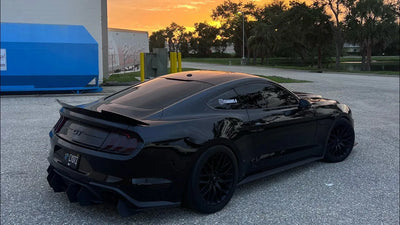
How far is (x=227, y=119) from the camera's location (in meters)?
3.86

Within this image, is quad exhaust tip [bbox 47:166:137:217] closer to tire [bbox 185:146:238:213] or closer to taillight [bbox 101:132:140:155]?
taillight [bbox 101:132:140:155]

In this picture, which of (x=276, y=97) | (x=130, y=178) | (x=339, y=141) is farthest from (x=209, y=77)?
(x=339, y=141)

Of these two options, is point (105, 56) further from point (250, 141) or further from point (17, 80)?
point (250, 141)

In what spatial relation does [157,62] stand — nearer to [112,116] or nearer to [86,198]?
[112,116]

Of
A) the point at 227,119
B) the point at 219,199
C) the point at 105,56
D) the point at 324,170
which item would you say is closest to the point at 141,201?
the point at 219,199

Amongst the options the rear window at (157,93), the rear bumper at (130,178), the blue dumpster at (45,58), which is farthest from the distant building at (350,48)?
the rear bumper at (130,178)

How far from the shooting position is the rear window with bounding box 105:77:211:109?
3838 mm

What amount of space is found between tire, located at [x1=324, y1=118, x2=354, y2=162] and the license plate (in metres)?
3.55

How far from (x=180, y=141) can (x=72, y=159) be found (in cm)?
106

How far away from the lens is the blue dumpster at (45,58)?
12531mm

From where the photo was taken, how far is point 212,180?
3.64 meters

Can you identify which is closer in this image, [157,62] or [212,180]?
[212,180]

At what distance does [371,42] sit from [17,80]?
39.4m

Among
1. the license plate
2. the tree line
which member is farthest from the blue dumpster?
the tree line
